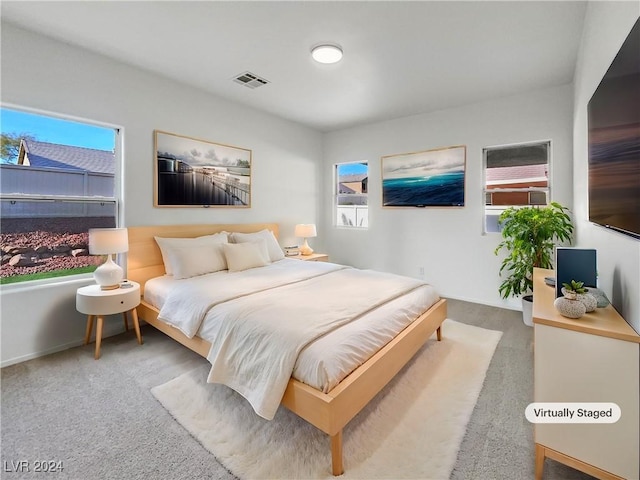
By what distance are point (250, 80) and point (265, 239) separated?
1.90m

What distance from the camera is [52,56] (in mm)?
2539

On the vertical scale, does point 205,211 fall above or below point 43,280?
above

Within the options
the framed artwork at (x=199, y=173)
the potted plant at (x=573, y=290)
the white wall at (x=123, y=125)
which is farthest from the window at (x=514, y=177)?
the framed artwork at (x=199, y=173)

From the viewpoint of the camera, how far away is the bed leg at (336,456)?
1.41 meters

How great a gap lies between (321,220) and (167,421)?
4.15m

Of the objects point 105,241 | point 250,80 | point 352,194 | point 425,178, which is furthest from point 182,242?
point 425,178

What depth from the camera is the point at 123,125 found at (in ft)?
9.77

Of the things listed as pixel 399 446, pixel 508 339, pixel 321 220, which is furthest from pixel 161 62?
pixel 508 339

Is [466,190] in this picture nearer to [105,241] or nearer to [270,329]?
[270,329]

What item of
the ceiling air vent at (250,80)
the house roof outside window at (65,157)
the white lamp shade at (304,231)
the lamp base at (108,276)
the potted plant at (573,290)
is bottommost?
the lamp base at (108,276)

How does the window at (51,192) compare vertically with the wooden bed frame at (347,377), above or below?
above

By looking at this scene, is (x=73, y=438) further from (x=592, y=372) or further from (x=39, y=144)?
(x=592, y=372)

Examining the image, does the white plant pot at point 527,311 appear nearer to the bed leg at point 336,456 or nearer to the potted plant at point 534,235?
the potted plant at point 534,235

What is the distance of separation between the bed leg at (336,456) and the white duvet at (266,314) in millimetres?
334
